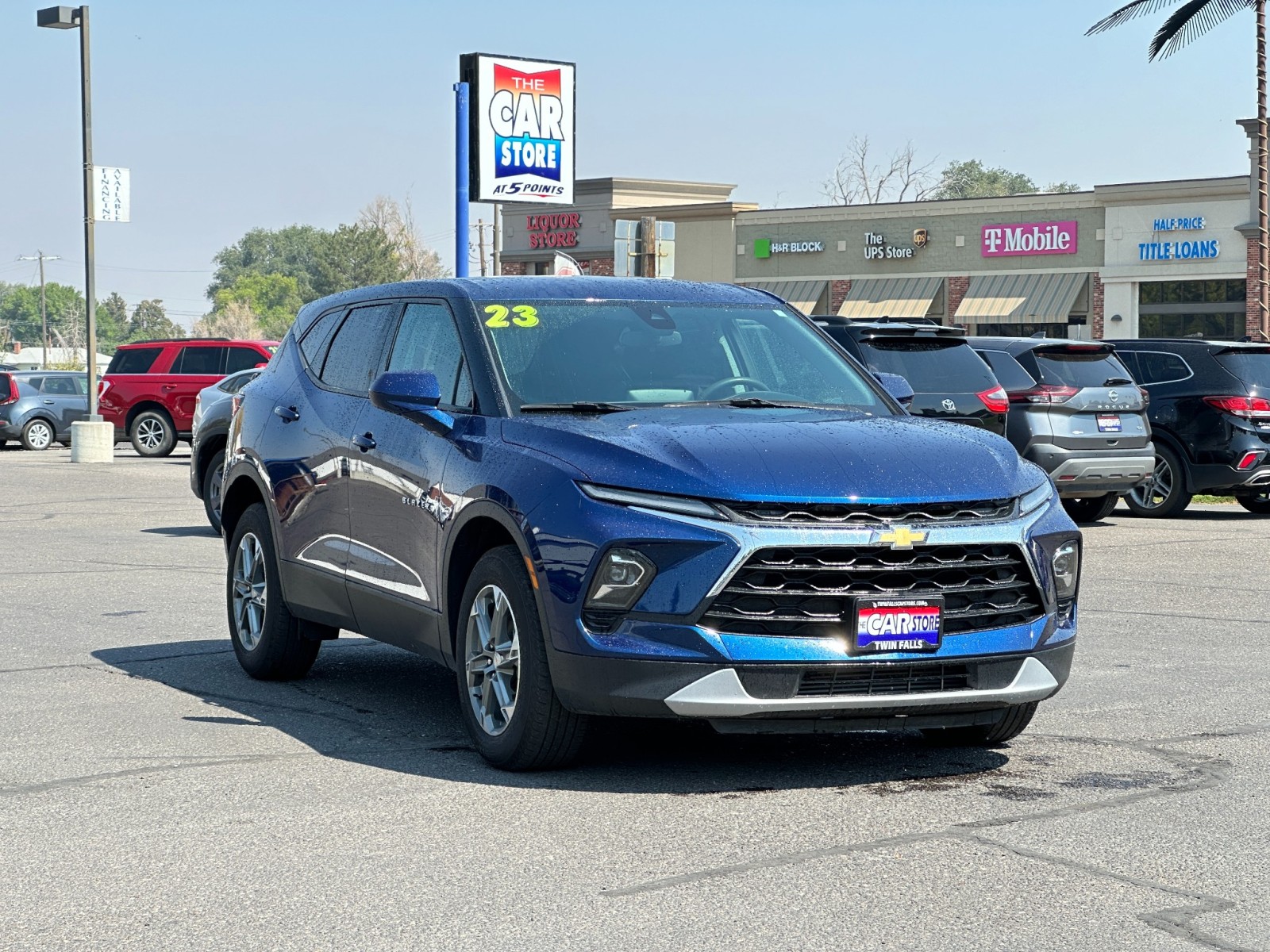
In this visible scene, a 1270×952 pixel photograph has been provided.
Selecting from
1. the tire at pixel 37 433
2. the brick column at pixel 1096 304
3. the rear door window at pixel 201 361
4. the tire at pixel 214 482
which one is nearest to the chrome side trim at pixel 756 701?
the tire at pixel 214 482

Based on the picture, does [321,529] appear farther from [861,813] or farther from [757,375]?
[861,813]

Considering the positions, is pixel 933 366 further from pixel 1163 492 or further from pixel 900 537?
pixel 900 537

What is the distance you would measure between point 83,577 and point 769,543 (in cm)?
814

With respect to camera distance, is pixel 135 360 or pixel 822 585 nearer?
pixel 822 585

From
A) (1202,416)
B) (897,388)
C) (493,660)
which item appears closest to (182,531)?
(1202,416)

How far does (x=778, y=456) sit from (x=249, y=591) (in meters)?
3.54

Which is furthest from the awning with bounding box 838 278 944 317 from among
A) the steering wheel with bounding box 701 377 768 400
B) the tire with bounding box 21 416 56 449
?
the steering wheel with bounding box 701 377 768 400

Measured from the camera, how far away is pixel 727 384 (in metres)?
7.03

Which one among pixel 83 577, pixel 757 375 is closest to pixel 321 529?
pixel 757 375

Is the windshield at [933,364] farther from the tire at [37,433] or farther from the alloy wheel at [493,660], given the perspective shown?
the tire at [37,433]

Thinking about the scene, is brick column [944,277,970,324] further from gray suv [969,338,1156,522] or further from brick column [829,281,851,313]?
gray suv [969,338,1156,522]

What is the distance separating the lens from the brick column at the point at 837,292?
5350cm

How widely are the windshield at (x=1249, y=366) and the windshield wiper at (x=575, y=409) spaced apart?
1284 cm

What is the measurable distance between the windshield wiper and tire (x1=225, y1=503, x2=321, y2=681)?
2.10 metres
